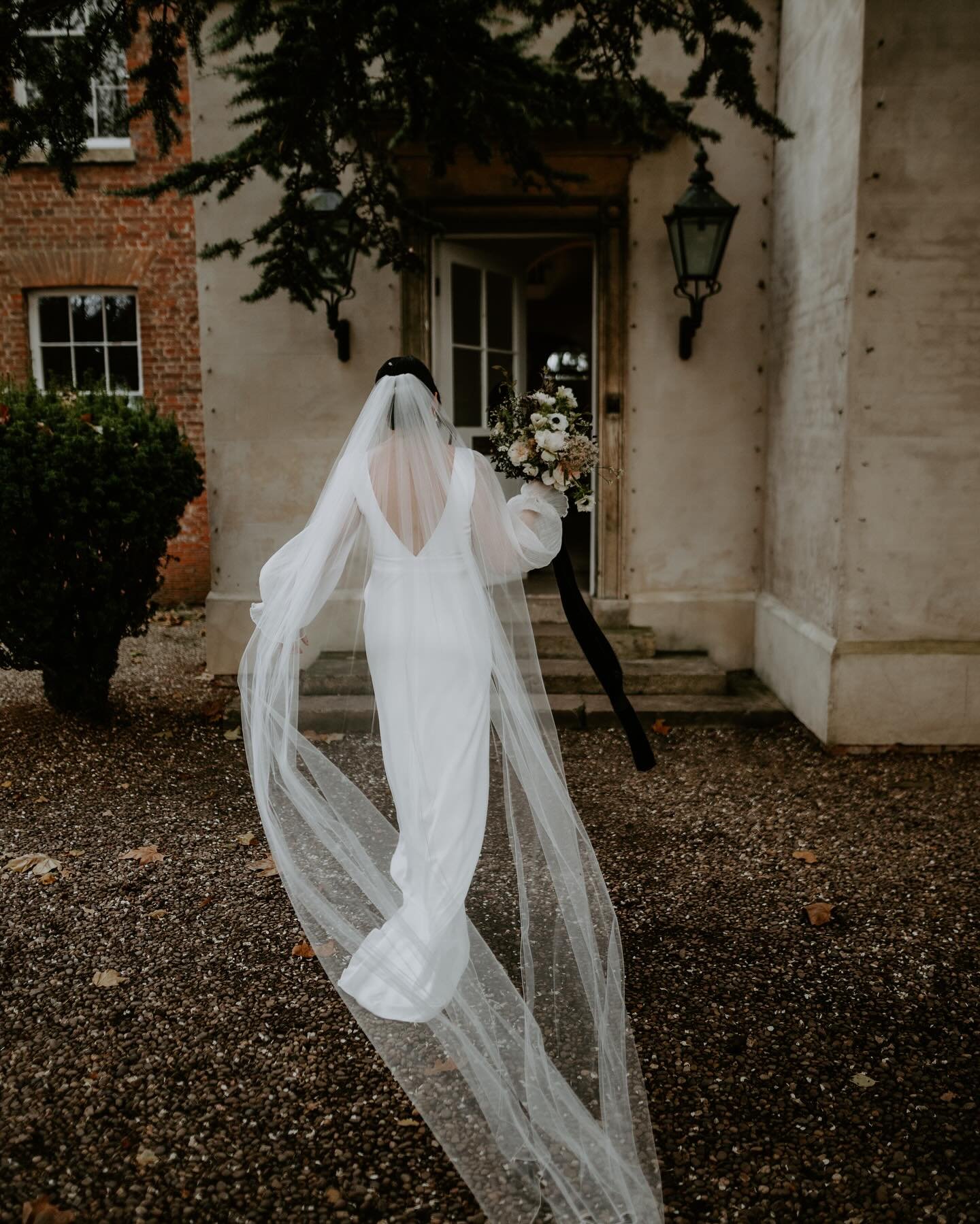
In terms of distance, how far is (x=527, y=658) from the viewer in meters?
3.47

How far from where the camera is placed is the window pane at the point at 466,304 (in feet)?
24.3

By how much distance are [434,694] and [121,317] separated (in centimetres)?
850

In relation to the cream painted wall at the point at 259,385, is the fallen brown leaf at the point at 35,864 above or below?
below

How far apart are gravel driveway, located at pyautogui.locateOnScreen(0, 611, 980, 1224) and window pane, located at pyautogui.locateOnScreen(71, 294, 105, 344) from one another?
20.2 feet

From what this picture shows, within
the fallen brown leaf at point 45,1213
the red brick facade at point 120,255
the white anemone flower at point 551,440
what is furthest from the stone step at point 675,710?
the red brick facade at point 120,255

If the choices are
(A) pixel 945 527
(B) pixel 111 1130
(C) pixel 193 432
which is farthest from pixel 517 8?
(C) pixel 193 432

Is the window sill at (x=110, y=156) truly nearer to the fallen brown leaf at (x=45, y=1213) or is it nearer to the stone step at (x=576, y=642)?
the stone step at (x=576, y=642)

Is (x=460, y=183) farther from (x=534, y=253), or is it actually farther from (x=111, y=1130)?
(x=111, y=1130)

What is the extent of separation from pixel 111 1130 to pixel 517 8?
4282mm

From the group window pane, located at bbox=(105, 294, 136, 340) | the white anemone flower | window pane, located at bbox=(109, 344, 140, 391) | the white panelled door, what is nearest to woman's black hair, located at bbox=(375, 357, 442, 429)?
the white anemone flower

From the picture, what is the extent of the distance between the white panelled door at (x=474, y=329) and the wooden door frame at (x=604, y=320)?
0.12 meters

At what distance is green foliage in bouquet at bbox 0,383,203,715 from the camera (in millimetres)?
5375

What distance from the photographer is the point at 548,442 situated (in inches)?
129

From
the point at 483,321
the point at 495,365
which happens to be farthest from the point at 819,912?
the point at 483,321
